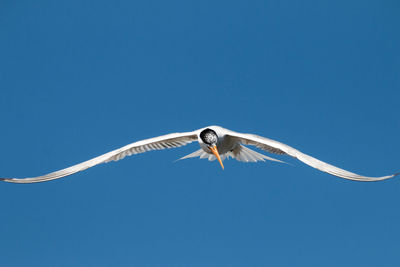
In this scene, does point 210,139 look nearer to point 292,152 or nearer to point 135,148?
point 135,148

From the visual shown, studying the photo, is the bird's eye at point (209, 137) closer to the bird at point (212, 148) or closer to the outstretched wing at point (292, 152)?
the bird at point (212, 148)

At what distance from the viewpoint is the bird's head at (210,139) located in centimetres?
1661

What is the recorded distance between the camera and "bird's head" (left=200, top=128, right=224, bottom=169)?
54.5ft

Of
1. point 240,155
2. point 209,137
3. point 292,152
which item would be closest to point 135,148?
point 209,137

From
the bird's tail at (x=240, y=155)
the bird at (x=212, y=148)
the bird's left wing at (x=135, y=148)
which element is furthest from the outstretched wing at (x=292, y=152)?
the bird's left wing at (x=135, y=148)

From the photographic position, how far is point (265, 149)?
1638 centimetres

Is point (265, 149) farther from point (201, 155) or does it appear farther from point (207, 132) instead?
point (201, 155)

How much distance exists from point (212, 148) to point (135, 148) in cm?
314

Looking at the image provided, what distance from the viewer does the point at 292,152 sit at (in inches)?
581

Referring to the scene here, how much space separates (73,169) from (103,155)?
4.11ft

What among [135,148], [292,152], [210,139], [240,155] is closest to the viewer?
[292,152]

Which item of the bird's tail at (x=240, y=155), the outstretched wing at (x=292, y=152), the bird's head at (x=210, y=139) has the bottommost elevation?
the outstretched wing at (x=292, y=152)

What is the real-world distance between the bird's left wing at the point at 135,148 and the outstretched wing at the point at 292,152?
203 cm

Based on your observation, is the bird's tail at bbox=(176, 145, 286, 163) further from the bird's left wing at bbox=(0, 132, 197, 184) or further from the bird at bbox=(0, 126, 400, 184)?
the bird's left wing at bbox=(0, 132, 197, 184)
